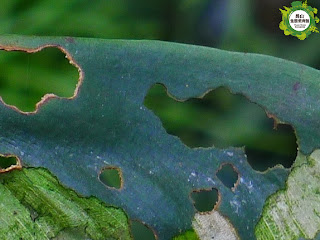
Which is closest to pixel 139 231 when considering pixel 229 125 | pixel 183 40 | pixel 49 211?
pixel 49 211

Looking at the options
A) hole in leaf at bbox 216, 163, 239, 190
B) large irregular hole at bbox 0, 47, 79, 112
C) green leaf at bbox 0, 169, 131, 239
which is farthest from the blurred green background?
green leaf at bbox 0, 169, 131, 239

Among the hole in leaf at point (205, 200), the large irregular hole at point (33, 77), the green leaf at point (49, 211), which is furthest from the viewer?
the large irregular hole at point (33, 77)

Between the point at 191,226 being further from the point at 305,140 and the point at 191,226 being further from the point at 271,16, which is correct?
the point at 271,16

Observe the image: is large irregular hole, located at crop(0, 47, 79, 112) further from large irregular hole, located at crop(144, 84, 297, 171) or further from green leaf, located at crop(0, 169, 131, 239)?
green leaf, located at crop(0, 169, 131, 239)

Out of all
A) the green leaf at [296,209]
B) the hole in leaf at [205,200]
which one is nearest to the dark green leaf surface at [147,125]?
the green leaf at [296,209]

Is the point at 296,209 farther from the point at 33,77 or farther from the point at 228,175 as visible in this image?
the point at 33,77

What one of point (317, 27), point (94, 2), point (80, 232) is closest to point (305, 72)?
point (80, 232)

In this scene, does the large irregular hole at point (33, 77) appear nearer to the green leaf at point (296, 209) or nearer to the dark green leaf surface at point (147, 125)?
the dark green leaf surface at point (147, 125)
